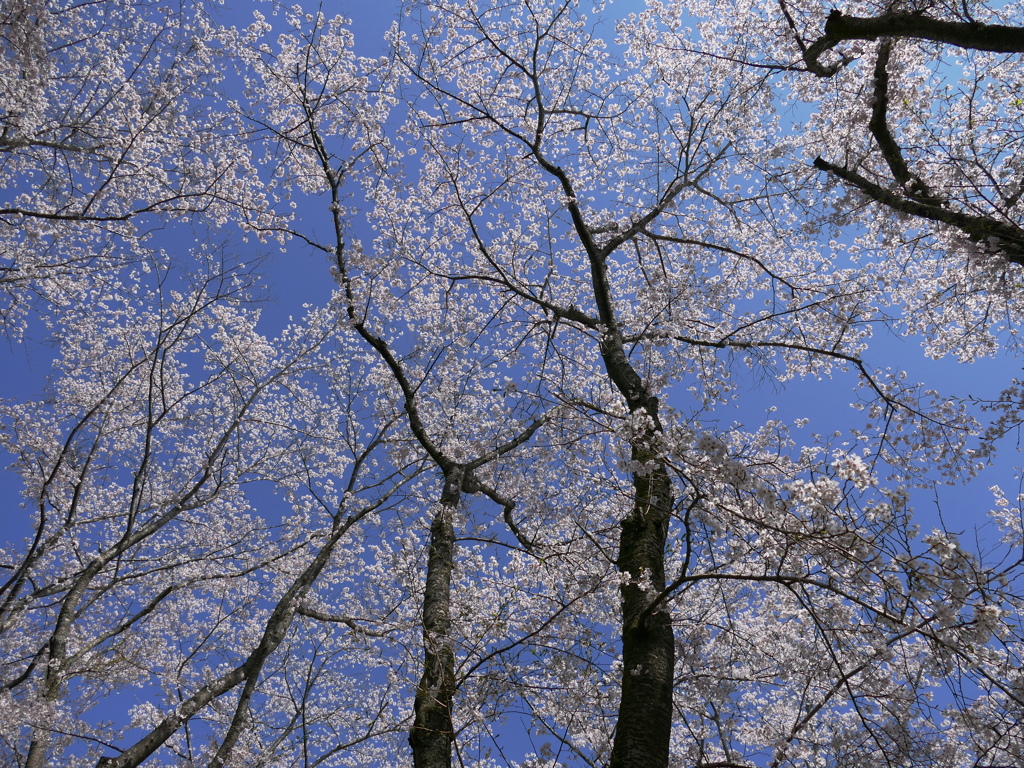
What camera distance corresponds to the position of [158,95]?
6.42 m

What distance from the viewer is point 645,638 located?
3.75m

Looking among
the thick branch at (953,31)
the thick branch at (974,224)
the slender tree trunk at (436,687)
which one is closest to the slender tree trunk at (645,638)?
the slender tree trunk at (436,687)

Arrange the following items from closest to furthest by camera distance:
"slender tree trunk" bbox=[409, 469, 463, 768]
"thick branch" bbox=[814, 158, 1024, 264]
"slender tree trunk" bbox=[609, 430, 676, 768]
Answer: "slender tree trunk" bbox=[609, 430, 676, 768] → "slender tree trunk" bbox=[409, 469, 463, 768] → "thick branch" bbox=[814, 158, 1024, 264]

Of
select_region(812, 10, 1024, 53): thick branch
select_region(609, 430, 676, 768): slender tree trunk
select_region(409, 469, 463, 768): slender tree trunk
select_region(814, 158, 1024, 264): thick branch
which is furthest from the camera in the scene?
select_region(814, 158, 1024, 264): thick branch

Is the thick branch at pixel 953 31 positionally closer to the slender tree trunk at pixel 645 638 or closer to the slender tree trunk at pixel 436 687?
the slender tree trunk at pixel 645 638

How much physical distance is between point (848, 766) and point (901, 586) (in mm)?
1988

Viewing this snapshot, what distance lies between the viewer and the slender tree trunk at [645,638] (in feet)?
10.7

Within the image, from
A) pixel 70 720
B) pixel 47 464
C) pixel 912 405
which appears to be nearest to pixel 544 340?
pixel 912 405

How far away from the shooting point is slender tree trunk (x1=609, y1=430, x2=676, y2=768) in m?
3.25

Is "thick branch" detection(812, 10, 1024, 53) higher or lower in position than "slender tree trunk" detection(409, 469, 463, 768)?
higher

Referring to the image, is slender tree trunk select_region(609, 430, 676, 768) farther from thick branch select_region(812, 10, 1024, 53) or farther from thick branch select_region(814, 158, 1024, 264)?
thick branch select_region(814, 158, 1024, 264)

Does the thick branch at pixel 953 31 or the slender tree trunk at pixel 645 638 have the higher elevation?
the thick branch at pixel 953 31

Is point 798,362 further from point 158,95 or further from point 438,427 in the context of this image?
point 158,95

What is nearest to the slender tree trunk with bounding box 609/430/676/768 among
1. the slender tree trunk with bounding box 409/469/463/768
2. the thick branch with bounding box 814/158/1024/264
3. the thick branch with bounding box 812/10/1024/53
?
the slender tree trunk with bounding box 409/469/463/768
